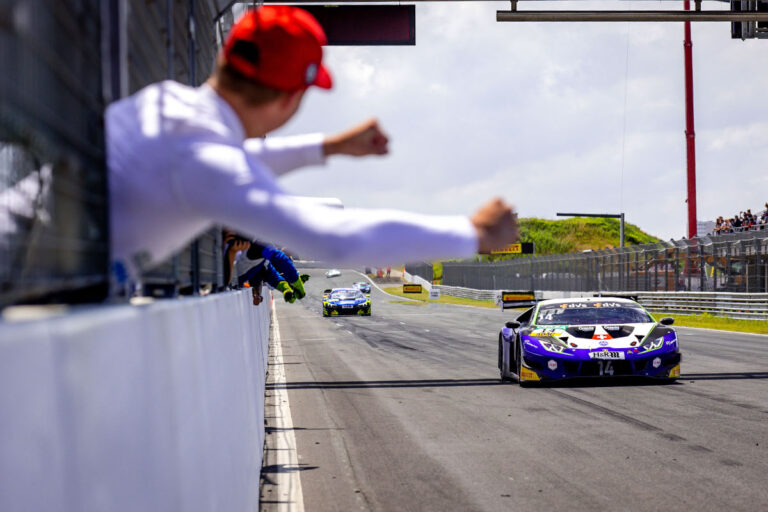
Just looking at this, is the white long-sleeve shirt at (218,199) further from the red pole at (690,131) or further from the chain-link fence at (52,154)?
the red pole at (690,131)

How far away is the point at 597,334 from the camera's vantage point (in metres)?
13.4

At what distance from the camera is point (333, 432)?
10055 millimetres

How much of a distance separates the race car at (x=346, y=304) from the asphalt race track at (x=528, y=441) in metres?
32.0

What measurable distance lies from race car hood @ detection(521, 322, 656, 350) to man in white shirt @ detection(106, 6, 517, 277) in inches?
444

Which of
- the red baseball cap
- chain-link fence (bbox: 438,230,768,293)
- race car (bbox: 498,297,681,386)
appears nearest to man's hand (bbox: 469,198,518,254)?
the red baseball cap

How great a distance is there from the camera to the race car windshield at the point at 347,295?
163ft

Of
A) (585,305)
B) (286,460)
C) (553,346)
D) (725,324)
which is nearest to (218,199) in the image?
(286,460)

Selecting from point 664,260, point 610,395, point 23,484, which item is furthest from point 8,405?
point 664,260

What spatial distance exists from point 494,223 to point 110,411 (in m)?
0.86

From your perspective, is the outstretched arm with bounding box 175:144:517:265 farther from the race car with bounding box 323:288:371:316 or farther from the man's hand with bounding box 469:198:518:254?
the race car with bounding box 323:288:371:316

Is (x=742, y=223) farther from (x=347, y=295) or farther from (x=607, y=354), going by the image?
(x=607, y=354)

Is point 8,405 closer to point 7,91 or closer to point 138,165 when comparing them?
point 7,91

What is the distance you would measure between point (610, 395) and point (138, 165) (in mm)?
10901

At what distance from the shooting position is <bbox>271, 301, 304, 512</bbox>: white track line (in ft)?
22.0
